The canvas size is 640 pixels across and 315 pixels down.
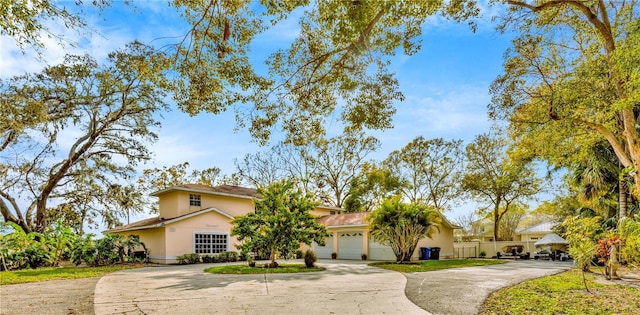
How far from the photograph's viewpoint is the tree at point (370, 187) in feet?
103

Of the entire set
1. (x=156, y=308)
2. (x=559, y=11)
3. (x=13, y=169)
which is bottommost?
(x=156, y=308)

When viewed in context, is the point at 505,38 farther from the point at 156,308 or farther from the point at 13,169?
the point at 13,169

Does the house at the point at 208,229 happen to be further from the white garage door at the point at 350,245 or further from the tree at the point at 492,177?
the tree at the point at 492,177

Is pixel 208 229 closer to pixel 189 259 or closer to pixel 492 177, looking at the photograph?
pixel 189 259

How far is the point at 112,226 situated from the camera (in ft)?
84.1

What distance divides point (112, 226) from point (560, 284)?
85.4 ft

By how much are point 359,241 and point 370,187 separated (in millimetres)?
8957

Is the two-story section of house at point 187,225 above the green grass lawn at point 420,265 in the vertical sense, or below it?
above

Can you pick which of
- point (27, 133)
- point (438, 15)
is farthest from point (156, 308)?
point (27, 133)

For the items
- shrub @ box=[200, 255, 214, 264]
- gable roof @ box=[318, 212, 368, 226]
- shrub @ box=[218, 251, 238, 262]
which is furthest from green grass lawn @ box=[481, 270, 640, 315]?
shrub @ box=[200, 255, 214, 264]

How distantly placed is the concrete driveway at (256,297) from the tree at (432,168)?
20.7 metres

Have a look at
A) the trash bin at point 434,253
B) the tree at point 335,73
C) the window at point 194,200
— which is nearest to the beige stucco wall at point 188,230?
the window at point 194,200

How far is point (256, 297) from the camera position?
312 inches

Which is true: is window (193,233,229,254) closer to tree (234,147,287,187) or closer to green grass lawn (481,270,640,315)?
tree (234,147,287,187)
